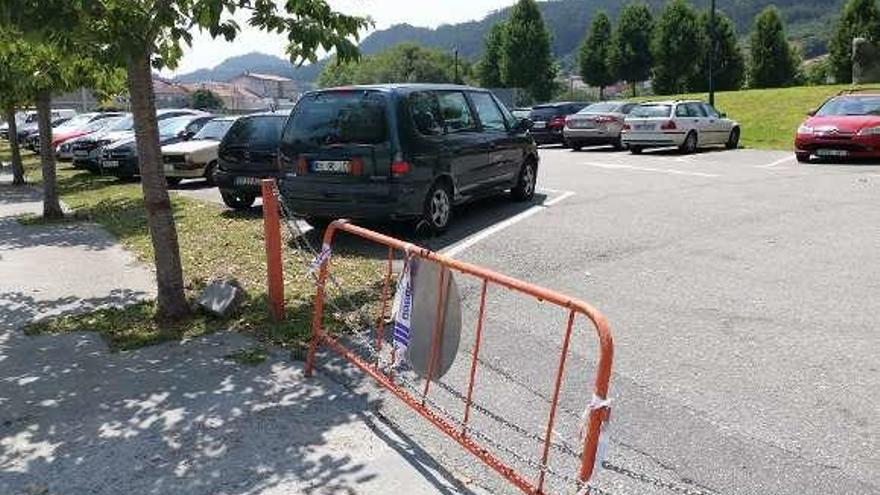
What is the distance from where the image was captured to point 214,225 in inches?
451

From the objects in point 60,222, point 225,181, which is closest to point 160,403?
point 225,181

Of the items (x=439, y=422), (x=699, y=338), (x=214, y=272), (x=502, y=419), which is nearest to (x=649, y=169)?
(x=214, y=272)

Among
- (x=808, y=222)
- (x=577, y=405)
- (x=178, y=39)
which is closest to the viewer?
(x=577, y=405)

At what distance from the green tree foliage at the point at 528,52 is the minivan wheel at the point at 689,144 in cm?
5367

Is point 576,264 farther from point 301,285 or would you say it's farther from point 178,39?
point 178,39

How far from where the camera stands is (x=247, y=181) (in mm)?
12211

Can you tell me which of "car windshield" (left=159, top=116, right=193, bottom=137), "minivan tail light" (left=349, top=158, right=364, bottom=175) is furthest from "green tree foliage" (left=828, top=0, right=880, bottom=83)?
"minivan tail light" (left=349, top=158, right=364, bottom=175)

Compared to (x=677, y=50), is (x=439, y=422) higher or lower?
lower

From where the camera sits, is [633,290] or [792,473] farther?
[633,290]

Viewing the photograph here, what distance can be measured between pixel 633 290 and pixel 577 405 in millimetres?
2616

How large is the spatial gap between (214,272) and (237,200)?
187 inches

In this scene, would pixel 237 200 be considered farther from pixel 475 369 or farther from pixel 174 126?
pixel 475 369

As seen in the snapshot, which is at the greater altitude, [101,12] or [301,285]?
[101,12]

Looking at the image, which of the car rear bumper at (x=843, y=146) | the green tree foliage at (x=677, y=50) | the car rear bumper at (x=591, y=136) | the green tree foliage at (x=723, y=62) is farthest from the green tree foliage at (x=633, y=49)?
the car rear bumper at (x=843, y=146)
